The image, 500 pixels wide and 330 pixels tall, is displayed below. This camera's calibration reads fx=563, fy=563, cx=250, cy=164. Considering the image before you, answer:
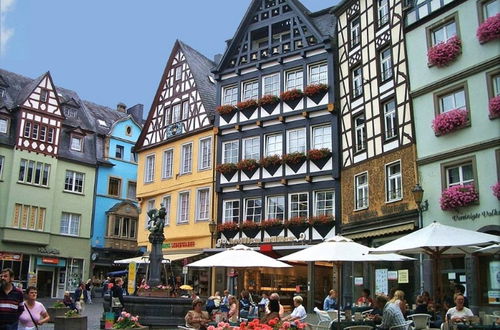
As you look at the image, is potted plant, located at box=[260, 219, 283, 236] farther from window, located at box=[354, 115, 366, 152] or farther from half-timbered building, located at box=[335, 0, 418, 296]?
window, located at box=[354, 115, 366, 152]

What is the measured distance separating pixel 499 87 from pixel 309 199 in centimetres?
998

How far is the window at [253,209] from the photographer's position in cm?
2677

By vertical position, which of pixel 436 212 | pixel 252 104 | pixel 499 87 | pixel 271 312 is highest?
pixel 252 104

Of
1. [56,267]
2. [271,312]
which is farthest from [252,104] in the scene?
Result: [56,267]

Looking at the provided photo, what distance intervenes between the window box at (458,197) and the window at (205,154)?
1398 cm

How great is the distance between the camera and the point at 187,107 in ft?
103

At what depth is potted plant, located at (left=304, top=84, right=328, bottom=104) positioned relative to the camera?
82.0 ft

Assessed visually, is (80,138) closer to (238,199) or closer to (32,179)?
(32,179)

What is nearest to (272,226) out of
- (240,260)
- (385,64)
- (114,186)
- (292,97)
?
(292,97)

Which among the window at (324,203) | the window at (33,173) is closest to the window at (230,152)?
the window at (324,203)

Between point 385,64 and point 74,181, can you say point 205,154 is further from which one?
point 74,181

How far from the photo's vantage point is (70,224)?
1531 inches

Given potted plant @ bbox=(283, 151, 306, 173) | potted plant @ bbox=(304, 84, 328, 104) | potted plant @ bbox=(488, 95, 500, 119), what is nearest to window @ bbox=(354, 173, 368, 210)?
potted plant @ bbox=(283, 151, 306, 173)

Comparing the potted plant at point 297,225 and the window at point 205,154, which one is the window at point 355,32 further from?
the window at point 205,154
